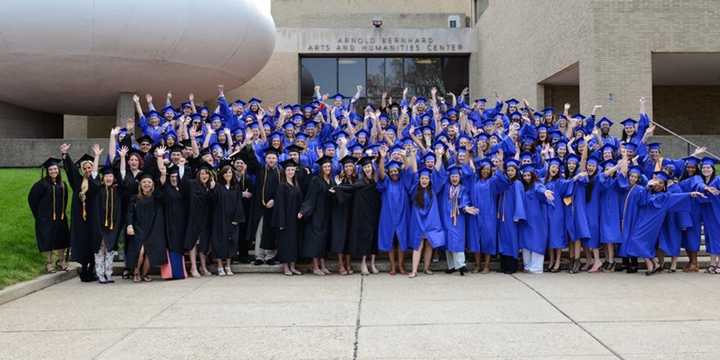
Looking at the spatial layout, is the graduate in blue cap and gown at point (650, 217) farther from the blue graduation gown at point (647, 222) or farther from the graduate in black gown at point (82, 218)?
the graduate in black gown at point (82, 218)

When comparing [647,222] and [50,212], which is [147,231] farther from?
[647,222]

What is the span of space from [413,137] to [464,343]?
5.10 meters

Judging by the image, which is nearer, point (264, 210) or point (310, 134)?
point (264, 210)

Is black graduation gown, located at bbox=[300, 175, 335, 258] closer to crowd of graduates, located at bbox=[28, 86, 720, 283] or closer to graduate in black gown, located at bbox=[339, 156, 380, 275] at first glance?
crowd of graduates, located at bbox=[28, 86, 720, 283]

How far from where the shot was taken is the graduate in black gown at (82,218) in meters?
7.24

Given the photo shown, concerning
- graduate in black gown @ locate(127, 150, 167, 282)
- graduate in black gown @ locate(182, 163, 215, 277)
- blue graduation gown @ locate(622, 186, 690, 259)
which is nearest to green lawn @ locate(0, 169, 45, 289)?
graduate in black gown @ locate(127, 150, 167, 282)

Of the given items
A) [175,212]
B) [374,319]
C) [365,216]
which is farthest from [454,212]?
[175,212]

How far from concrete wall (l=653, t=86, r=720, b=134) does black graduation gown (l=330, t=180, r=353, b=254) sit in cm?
1496

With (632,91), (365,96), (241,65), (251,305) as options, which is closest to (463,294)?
(251,305)

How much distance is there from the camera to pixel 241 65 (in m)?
15.9

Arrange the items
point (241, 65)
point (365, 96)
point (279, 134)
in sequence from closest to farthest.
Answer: point (279, 134) < point (241, 65) < point (365, 96)

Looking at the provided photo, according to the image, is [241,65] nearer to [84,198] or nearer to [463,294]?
[84,198]

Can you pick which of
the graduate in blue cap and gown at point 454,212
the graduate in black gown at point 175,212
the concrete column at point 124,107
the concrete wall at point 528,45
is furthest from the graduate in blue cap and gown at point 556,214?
the concrete column at point 124,107

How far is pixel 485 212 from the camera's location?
7.70 meters
